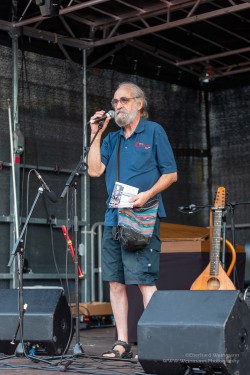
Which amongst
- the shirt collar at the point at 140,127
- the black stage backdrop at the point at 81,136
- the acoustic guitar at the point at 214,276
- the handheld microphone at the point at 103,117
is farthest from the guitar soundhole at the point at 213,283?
the black stage backdrop at the point at 81,136

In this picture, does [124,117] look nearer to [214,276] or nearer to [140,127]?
[140,127]

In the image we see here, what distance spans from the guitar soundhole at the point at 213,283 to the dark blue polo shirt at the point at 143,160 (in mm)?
1087

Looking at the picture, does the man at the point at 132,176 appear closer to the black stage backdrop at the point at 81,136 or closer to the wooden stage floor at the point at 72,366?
the wooden stage floor at the point at 72,366

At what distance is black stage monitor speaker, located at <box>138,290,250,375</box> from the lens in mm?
3418

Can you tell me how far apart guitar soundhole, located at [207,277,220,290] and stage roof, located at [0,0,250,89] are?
338cm

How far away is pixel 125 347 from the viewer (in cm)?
457

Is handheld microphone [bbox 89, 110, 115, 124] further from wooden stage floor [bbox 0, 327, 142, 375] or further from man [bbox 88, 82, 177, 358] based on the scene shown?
wooden stage floor [bbox 0, 327, 142, 375]

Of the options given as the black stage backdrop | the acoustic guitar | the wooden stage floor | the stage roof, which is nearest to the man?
the wooden stage floor

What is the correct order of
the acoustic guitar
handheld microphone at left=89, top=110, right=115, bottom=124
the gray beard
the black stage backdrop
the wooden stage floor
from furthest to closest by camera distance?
1. the black stage backdrop
2. the acoustic guitar
3. the gray beard
4. handheld microphone at left=89, top=110, right=115, bottom=124
5. the wooden stage floor

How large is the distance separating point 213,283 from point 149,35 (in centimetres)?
459

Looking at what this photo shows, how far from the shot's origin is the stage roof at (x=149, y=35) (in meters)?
8.14

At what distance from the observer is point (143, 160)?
4.56 m

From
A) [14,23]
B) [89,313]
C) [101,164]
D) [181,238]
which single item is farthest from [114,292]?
[14,23]

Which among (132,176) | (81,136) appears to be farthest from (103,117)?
(81,136)
